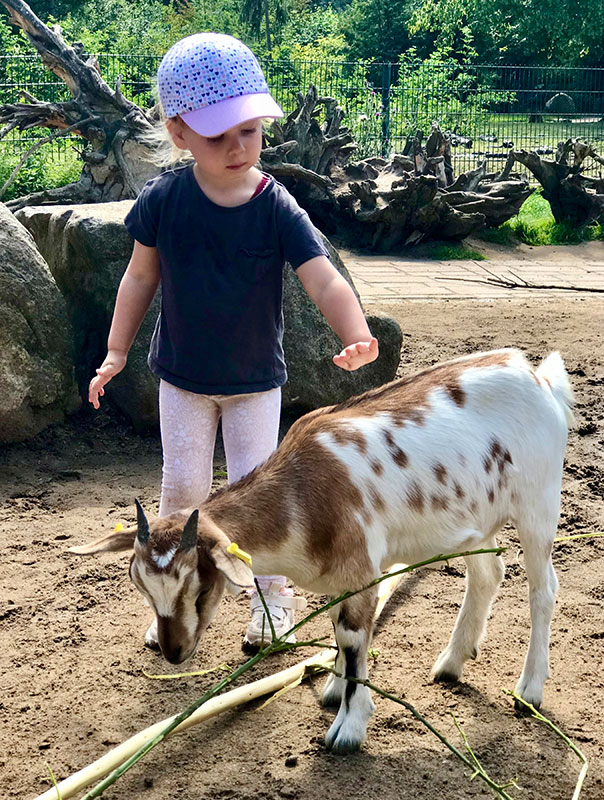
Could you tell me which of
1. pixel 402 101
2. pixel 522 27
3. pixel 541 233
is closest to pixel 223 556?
pixel 541 233

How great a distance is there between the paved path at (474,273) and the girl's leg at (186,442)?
222 inches

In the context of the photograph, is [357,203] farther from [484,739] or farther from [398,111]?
[484,739]

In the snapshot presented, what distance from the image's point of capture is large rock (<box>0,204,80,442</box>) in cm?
538

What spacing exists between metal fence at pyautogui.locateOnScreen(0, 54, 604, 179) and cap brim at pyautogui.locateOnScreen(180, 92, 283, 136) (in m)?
12.0

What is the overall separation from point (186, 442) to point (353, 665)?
1025 millimetres

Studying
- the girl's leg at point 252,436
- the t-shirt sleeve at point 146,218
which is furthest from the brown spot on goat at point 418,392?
the t-shirt sleeve at point 146,218

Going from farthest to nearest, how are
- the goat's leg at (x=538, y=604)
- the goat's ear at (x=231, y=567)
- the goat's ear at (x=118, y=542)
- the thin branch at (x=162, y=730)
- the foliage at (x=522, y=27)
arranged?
the foliage at (x=522, y=27)
the goat's leg at (x=538, y=604)
the goat's ear at (x=118, y=542)
the thin branch at (x=162, y=730)
the goat's ear at (x=231, y=567)

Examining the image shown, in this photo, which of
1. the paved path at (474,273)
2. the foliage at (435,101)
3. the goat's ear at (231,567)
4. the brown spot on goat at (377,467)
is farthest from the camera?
the foliage at (435,101)

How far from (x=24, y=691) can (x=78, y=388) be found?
8.64ft

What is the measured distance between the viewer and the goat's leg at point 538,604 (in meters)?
3.24

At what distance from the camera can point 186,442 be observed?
355cm

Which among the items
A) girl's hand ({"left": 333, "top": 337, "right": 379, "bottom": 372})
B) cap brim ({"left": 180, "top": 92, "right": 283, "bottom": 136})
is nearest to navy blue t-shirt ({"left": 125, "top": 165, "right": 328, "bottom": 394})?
cap brim ({"left": 180, "top": 92, "right": 283, "bottom": 136})

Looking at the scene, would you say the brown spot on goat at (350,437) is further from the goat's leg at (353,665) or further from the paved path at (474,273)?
the paved path at (474,273)

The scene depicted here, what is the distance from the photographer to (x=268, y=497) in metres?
2.93
